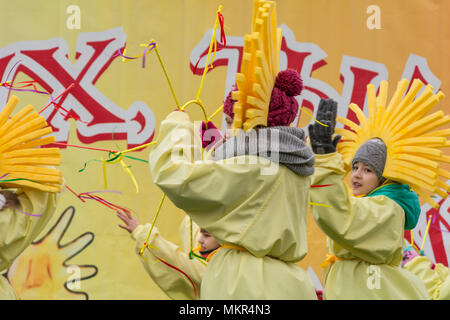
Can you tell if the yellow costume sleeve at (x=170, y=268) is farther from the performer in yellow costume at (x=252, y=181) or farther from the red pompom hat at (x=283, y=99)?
the red pompom hat at (x=283, y=99)

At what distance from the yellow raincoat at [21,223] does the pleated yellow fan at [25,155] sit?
56 millimetres

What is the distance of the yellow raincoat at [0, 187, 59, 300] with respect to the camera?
8.66 feet

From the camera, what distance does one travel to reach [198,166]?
92.2 inches

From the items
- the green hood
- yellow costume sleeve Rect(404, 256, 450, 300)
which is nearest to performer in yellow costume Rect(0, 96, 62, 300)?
the green hood

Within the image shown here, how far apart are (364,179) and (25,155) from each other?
1.58 metres

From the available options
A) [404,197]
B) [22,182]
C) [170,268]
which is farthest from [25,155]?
[404,197]

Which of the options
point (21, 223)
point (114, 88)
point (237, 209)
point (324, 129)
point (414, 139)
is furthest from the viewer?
point (114, 88)

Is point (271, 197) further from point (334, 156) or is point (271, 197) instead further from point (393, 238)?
point (393, 238)

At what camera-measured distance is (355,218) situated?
3053mm

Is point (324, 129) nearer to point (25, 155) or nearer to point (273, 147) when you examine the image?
point (273, 147)

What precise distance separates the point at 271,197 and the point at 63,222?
2.05 metres

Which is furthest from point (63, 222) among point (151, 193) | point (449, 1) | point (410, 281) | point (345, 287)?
point (449, 1)

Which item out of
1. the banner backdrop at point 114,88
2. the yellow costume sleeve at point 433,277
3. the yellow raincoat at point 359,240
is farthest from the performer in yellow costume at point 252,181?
the banner backdrop at point 114,88

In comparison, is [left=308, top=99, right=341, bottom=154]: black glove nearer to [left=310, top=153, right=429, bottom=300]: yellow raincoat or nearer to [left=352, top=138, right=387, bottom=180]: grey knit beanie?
[left=310, top=153, right=429, bottom=300]: yellow raincoat
